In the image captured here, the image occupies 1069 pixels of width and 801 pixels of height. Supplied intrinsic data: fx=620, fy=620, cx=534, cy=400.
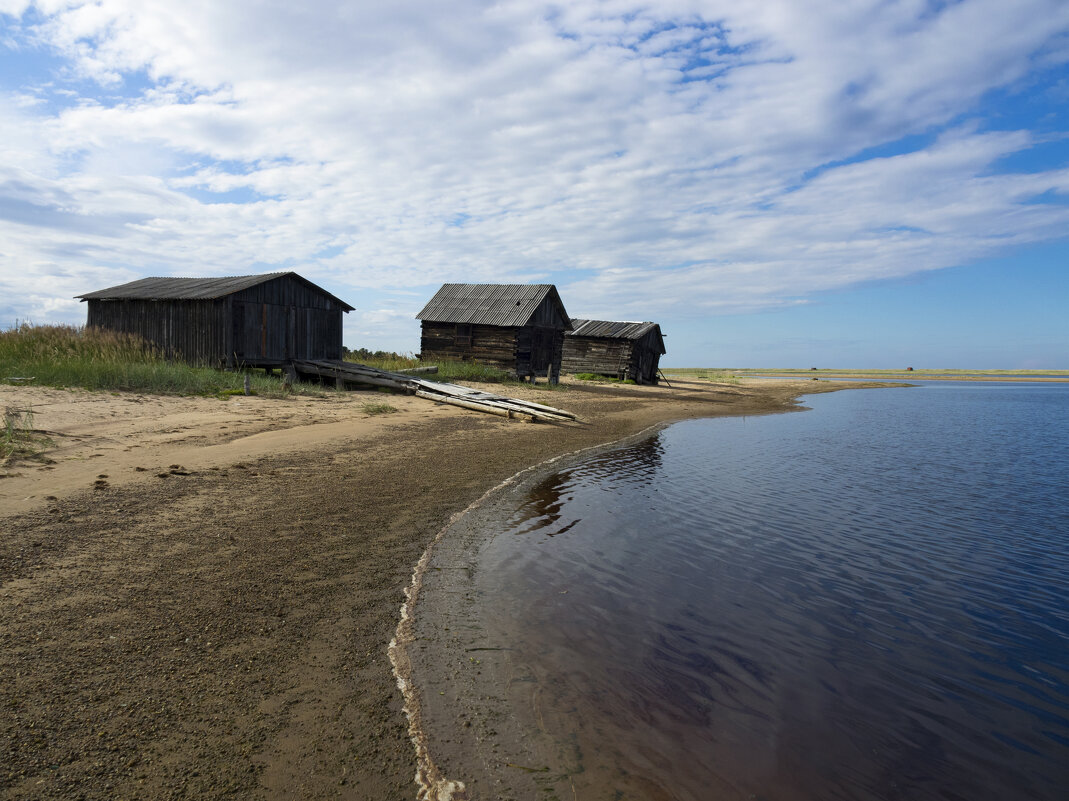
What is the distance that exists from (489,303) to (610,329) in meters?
10.2

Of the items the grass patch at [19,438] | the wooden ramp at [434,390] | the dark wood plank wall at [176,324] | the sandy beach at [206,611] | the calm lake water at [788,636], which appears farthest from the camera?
the dark wood plank wall at [176,324]

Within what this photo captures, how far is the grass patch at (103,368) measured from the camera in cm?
1614

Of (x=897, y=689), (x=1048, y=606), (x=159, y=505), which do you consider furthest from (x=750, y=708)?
(x=159, y=505)

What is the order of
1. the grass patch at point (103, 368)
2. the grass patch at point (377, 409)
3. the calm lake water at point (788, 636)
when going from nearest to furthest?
the calm lake water at point (788, 636)
the grass patch at point (103, 368)
the grass patch at point (377, 409)

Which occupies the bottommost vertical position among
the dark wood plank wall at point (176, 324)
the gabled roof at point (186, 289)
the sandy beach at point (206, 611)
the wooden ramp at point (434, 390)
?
the sandy beach at point (206, 611)

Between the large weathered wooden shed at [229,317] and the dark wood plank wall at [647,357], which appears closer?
the large weathered wooden shed at [229,317]

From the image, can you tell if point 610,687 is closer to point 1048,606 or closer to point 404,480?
point 1048,606

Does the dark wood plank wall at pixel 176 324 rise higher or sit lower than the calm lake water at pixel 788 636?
higher

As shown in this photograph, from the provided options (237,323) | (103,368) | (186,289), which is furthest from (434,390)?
(186,289)

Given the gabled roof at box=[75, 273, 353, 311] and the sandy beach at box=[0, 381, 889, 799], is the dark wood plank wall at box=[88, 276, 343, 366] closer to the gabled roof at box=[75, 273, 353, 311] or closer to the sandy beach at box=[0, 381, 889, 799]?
the gabled roof at box=[75, 273, 353, 311]

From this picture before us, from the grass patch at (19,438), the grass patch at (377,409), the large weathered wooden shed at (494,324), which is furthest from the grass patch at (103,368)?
the large weathered wooden shed at (494,324)

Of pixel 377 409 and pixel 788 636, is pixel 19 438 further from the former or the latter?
pixel 788 636

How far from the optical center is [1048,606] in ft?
21.5

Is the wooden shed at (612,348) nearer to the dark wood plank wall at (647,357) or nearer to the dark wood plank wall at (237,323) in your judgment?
the dark wood plank wall at (647,357)
